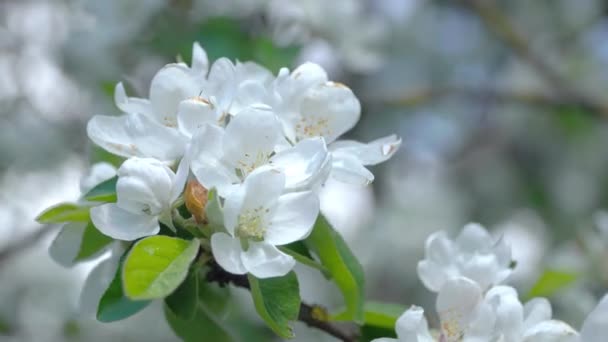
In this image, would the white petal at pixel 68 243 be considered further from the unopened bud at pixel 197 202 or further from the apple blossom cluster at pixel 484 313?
the apple blossom cluster at pixel 484 313

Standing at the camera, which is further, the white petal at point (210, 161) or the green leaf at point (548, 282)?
the green leaf at point (548, 282)

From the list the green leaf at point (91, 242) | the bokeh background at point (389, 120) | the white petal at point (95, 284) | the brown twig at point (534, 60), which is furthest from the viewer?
the brown twig at point (534, 60)

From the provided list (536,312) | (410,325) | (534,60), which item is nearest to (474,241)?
(536,312)

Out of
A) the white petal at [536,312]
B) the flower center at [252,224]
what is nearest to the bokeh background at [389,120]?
the white petal at [536,312]

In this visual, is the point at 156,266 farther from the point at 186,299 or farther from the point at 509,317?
the point at 509,317

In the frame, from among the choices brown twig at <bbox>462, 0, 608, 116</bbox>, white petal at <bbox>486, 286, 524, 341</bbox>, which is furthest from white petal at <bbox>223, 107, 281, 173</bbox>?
brown twig at <bbox>462, 0, 608, 116</bbox>

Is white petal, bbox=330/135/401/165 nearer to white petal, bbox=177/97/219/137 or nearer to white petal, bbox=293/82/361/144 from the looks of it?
white petal, bbox=293/82/361/144
